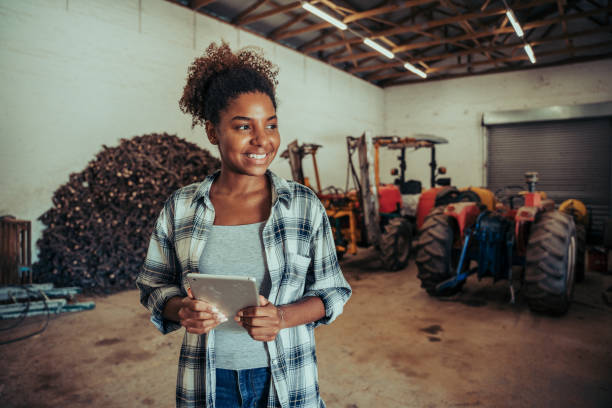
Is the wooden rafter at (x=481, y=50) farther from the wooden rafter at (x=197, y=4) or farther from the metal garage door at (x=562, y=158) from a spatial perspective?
the wooden rafter at (x=197, y=4)

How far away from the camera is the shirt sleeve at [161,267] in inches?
44.6

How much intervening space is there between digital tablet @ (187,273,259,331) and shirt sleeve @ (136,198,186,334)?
0.22 meters

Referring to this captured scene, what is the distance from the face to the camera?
1.12 meters

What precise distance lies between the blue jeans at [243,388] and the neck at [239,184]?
509 mm

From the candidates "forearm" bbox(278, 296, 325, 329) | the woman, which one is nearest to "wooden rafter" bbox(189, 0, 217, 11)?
the woman

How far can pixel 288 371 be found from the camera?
3.57 feet

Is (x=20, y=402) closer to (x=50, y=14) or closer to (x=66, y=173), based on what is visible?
(x=66, y=173)

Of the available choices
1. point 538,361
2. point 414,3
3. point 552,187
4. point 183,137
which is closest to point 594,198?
point 552,187

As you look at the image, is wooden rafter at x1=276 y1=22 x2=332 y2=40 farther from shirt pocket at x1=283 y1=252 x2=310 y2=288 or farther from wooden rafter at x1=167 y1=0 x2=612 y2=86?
shirt pocket at x1=283 y1=252 x2=310 y2=288

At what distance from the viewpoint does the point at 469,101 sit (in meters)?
12.0

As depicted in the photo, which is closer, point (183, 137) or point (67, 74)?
point (67, 74)

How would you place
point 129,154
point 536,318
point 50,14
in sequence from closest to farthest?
point 536,318 → point 50,14 → point 129,154

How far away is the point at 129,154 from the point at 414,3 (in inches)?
225

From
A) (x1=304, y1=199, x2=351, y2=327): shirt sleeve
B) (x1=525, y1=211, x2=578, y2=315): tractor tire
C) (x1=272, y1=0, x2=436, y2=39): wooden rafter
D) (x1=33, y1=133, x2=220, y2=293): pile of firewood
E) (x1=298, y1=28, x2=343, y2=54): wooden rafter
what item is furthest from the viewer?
(x1=298, y1=28, x2=343, y2=54): wooden rafter
